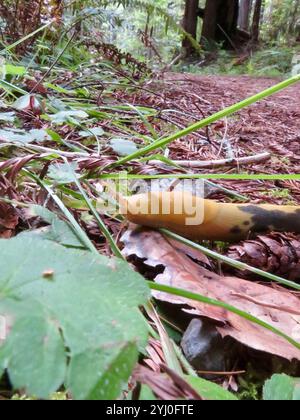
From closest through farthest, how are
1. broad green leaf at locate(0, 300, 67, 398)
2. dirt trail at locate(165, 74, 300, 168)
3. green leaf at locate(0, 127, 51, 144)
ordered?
broad green leaf at locate(0, 300, 67, 398), green leaf at locate(0, 127, 51, 144), dirt trail at locate(165, 74, 300, 168)

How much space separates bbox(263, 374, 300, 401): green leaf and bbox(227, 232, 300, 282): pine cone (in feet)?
1.04

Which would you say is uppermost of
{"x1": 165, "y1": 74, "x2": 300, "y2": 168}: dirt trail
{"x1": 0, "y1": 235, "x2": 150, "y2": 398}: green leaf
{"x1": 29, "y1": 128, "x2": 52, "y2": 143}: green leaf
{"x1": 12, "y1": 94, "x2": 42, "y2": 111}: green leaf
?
{"x1": 0, "y1": 235, "x2": 150, "y2": 398}: green leaf

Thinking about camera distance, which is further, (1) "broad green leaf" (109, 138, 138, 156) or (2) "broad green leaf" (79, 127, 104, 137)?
(2) "broad green leaf" (79, 127, 104, 137)

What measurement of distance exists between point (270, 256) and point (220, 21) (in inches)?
359

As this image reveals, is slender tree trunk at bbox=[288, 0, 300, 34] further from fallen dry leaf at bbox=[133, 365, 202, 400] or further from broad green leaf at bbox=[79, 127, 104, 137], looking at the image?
fallen dry leaf at bbox=[133, 365, 202, 400]

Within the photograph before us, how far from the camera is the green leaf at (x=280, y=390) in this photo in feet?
1.42

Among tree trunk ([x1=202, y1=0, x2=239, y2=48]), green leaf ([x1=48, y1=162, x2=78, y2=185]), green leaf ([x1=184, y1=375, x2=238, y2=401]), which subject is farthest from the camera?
tree trunk ([x1=202, y1=0, x2=239, y2=48])

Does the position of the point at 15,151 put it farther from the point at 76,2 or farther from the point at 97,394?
the point at 76,2

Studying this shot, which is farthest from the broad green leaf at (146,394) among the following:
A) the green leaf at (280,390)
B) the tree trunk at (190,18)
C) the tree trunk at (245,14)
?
the tree trunk at (245,14)

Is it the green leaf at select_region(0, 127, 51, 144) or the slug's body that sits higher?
the green leaf at select_region(0, 127, 51, 144)

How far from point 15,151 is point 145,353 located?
0.69m

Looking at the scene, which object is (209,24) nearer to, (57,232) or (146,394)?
(57,232)

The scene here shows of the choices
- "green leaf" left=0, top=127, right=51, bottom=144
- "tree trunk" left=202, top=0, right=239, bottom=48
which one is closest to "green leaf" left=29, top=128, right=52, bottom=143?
"green leaf" left=0, top=127, right=51, bottom=144

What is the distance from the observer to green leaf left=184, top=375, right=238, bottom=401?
1.38 ft
